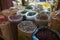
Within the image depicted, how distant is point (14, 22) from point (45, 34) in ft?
1.22

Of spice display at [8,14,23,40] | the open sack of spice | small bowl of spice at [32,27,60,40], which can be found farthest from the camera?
spice display at [8,14,23,40]

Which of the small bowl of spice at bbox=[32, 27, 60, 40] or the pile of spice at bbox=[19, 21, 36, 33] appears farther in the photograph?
the pile of spice at bbox=[19, 21, 36, 33]

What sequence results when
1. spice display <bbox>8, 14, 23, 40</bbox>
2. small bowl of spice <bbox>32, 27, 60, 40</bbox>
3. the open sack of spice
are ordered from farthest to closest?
spice display <bbox>8, 14, 23, 40</bbox> < the open sack of spice < small bowl of spice <bbox>32, 27, 60, 40</bbox>

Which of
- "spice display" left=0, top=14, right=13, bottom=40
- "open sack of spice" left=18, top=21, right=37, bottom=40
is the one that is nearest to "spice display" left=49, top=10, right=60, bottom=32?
"open sack of spice" left=18, top=21, right=37, bottom=40

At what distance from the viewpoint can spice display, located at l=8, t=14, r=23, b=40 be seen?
1373 millimetres

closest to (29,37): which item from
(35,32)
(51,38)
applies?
(35,32)

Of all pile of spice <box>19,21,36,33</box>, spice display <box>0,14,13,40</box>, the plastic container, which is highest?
the plastic container

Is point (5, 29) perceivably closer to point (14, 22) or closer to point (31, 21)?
point (14, 22)

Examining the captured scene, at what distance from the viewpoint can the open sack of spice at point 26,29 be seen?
3.98 ft

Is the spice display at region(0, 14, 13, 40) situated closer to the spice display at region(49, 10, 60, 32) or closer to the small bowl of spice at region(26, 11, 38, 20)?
the small bowl of spice at region(26, 11, 38, 20)

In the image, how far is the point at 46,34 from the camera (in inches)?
44.5

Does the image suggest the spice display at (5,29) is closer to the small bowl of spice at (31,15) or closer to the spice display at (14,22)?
the spice display at (14,22)

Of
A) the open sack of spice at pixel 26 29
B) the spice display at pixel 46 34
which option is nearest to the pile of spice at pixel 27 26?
the open sack of spice at pixel 26 29

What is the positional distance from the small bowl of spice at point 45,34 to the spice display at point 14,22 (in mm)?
274
